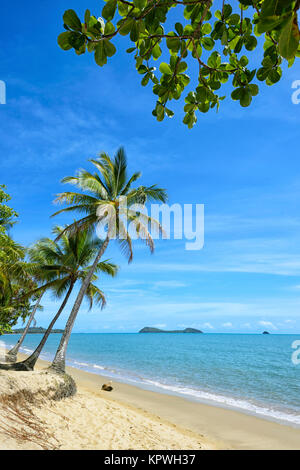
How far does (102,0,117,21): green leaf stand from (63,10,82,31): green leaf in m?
0.15

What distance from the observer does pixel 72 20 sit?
1396 millimetres

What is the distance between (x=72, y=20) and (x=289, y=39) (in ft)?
3.41

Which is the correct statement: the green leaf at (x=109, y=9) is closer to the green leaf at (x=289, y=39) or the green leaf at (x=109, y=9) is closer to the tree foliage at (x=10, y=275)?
the green leaf at (x=289, y=39)

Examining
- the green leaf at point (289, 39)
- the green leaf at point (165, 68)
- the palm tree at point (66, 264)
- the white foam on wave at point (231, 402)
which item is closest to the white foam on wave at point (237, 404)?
the white foam on wave at point (231, 402)

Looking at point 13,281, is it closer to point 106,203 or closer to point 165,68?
point 106,203

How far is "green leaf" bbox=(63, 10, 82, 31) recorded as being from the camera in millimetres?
1370

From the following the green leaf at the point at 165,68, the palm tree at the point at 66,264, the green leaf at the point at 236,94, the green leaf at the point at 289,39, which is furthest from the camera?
the palm tree at the point at 66,264

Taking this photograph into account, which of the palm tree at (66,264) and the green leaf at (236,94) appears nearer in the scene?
the green leaf at (236,94)

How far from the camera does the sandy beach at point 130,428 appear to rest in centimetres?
616

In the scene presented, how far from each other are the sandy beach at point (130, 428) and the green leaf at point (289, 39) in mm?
6220

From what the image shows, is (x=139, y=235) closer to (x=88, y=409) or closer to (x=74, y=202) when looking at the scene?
(x=74, y=202)

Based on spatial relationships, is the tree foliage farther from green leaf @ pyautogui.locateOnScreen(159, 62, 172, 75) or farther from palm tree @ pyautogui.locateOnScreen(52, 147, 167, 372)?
green leaf @ pyautogui.locateOnScreen(159, 62, 172, 75)

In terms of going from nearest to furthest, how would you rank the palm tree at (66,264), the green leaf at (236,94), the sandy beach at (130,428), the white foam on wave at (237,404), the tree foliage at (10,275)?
the green leaf at (236,94) < the sandy beach at (130,428) < the tree foliage at (10,275) < the white foam on wave at (237,404) < the palm tree at (66,264)
